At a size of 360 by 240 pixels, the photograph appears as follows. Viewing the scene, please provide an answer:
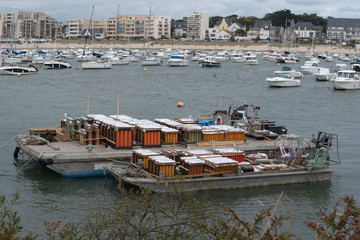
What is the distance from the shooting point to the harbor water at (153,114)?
59.2 feet

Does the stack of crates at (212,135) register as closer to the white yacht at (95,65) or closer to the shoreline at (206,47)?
the white yacht at (95,65)

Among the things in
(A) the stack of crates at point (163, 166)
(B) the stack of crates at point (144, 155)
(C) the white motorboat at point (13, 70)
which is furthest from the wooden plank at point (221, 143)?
(C) the white motorboat at point (13, 70)

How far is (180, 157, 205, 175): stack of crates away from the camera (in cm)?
1850

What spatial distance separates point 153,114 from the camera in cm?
3934

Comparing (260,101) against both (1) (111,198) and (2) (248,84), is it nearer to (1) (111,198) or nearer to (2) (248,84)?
(2) (248,84)

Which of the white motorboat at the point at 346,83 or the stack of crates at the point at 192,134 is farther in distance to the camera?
the white motorboat at the point at 346,83

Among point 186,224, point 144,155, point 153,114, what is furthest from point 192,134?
point 153,114

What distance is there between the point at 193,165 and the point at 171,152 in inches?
57.4

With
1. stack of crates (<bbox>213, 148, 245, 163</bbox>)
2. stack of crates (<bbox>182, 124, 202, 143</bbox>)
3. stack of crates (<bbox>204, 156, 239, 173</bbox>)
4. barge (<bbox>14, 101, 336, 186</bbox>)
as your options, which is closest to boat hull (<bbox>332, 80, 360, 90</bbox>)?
barge (<bbox>14, 101, 336, 186</bbox>)

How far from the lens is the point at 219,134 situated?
22391 millimetres

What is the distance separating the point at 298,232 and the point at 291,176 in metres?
4.53

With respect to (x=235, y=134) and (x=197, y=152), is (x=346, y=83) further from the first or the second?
(x=197, y=152)

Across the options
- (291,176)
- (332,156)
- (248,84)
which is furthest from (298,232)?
(248,84)

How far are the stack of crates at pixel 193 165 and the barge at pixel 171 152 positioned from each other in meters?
0.04
